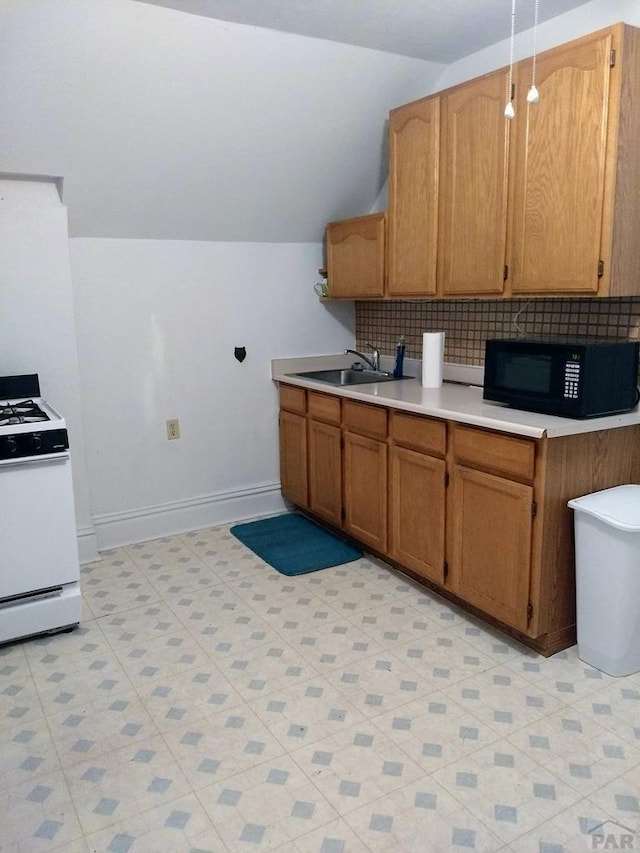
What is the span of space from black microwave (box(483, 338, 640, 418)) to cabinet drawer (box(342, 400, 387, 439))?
652 mm

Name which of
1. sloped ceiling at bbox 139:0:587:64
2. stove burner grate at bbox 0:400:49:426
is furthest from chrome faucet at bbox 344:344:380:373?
stove burner grate at bbox 0:400:49:426

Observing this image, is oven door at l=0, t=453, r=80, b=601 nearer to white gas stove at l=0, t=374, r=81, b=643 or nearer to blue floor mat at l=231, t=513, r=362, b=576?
white gas stove at l=0, t=374, r=81, b=643

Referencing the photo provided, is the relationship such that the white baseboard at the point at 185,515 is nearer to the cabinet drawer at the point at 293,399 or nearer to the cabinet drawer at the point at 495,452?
the cabinet drawer at the point at 293,399

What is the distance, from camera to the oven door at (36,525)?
2.49m

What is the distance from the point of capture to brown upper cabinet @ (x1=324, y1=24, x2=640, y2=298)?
7.19 ft

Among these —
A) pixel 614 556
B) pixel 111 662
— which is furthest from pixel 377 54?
pixel 111 662

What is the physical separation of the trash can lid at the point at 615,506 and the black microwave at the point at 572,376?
0.29 meters

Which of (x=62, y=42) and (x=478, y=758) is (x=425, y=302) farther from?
(x=478, y=758)

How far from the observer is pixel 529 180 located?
8.09 ft

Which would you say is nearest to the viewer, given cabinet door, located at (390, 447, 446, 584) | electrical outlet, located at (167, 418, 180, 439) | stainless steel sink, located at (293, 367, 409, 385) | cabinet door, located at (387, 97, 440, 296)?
cabinet door, located at (390, 447, 446, 584)

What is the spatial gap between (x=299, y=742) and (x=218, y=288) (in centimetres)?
243

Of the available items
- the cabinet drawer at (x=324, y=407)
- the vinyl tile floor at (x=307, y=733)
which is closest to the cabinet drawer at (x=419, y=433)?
the cabinet drawer at (x=324, y=407)

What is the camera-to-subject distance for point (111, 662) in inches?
98.1

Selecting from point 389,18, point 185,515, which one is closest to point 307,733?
point 185,515
